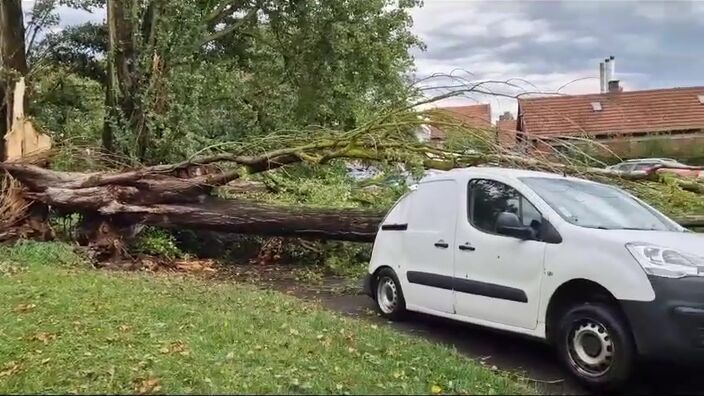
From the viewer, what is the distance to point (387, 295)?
7.94 meters

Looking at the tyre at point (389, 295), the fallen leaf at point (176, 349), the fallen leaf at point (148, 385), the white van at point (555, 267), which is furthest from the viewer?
the tyre at point (389, 295)

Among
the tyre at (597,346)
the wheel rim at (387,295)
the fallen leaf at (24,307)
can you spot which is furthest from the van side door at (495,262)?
the fallen leaf at (24,307)

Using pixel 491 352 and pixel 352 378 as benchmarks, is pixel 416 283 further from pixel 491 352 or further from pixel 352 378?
pixel 352 378

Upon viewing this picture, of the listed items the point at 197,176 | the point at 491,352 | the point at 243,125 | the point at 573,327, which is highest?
the point at 243,125

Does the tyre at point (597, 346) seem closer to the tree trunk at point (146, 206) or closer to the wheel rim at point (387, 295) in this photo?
the wheel rim at point (387, 295)

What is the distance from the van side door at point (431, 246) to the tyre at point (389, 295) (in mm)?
188

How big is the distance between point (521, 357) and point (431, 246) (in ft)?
4.80

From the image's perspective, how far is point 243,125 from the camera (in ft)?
59.4

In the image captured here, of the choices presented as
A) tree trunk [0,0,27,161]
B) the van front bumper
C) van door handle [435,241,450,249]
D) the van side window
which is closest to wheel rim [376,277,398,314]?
van door handle [435,241,450,249]

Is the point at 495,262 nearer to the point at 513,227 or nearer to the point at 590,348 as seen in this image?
the point at 513,227

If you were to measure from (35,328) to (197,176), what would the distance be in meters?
5.84

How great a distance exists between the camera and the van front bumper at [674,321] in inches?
187

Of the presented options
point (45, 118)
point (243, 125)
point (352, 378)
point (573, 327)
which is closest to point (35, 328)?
point (352, 378)

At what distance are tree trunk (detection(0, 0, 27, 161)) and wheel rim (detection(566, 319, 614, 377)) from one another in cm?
1236
